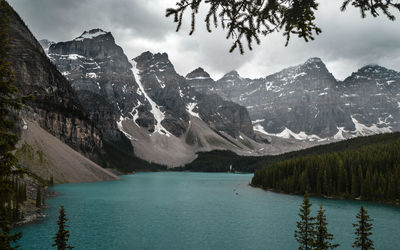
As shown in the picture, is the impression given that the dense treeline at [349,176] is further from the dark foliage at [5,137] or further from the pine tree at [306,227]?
the dark foliage at [5,137]

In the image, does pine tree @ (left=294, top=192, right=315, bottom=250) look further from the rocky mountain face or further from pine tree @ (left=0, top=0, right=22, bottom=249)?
the rocky mountain face

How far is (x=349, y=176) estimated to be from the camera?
10794cm

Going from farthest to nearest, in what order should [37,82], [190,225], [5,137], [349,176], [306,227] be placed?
[37,82] → [349,176] → [190,225] → [306,227] → [5,137]

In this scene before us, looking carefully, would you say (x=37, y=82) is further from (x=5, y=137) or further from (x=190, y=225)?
(x=5, y=137)

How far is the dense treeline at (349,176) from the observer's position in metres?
97.2

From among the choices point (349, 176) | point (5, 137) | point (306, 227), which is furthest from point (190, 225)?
point (349, 176)

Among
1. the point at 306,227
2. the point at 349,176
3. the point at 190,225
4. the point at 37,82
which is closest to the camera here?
the point at 306,227

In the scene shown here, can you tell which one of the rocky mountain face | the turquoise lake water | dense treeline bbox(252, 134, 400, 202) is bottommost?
the turquoise lake water

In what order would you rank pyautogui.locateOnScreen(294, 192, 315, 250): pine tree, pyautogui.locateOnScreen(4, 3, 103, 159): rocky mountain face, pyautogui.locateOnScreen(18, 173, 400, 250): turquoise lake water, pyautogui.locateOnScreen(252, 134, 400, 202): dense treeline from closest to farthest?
1. pyautogui.locateOnScreen(294, 192, 315, 250): pine tree
2. pyautogui.locateOnScreen(18, 173, 400, 250): turquoise lake water
3. pyautogui.locateOnScreen(252, 134, 400, 202): dense treeline
4. pyautogui.locateOnScreen(4, 3, 103, 159): rocky mountain face

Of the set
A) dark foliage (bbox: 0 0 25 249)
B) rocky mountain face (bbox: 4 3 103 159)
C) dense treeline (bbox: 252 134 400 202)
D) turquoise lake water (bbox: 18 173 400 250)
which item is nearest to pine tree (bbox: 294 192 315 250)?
turquoise lake water (bbox: 18 173 400 250)

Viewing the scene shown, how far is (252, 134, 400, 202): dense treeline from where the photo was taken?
9719 centimetres

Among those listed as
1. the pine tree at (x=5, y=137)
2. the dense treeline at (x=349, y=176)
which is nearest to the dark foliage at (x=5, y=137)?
the pine tree at (x=5, y=137)

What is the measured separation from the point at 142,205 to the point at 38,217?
95.6 ft

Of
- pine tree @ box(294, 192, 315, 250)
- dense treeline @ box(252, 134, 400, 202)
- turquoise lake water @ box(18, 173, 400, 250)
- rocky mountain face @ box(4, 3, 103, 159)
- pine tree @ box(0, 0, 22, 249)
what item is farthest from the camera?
rocky mountain face @ box(4, 3, 103, 159)
